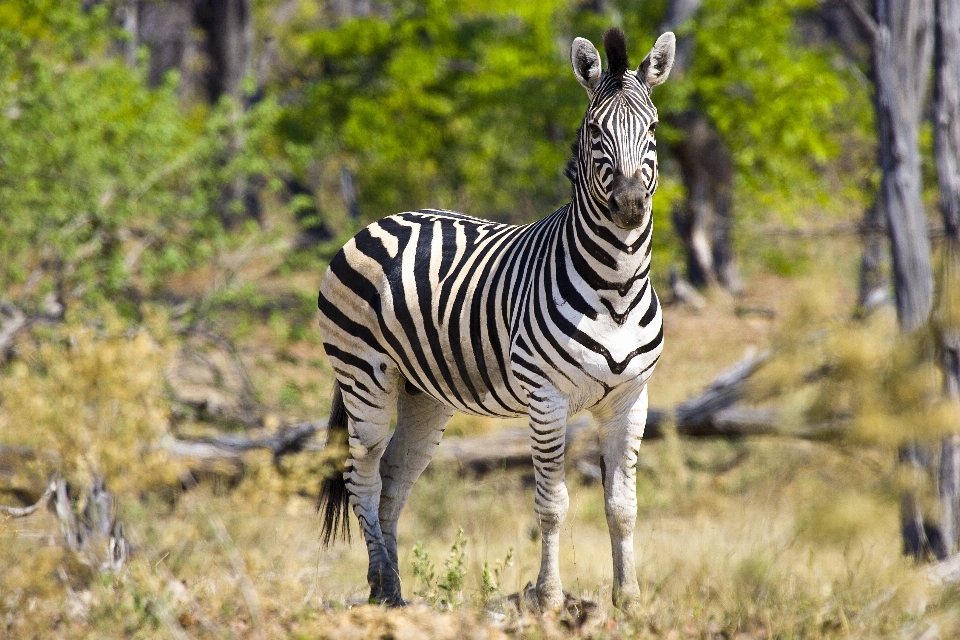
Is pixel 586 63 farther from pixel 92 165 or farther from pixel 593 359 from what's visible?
pixel 92 165

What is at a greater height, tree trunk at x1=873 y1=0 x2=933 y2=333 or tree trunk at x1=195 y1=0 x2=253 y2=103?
tree trunk at x1=195 y1=0 x2=253 y2=103

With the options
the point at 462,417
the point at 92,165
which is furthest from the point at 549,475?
the point at 92,165

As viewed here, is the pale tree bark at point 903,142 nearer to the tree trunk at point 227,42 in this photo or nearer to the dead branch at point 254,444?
the dead branch at point 254,444

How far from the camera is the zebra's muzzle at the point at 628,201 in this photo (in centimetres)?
360

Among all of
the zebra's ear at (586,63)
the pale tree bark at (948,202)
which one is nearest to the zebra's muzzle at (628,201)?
the zebra's ear at (586,63)

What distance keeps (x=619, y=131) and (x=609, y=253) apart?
0.53 m

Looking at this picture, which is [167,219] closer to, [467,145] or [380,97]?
[380,97]

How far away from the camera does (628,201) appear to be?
11.8 feet

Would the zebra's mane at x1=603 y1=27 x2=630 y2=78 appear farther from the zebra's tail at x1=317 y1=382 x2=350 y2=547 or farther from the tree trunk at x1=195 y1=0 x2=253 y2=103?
the tree trunk at x1=195 y1=0 x2=253 y2=103

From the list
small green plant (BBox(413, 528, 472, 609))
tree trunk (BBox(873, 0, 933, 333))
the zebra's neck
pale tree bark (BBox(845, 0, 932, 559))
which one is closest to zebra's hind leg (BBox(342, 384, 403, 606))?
small green plant (BBox(413, 528, 472, 609))

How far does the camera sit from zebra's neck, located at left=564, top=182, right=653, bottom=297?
395 cm

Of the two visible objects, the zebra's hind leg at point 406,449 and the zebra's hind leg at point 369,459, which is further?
the zebra's hind leg at point 406,449

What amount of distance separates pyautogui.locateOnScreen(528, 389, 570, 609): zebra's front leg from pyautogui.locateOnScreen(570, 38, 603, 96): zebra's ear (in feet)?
4.56

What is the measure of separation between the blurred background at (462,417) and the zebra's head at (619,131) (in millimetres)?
1691
